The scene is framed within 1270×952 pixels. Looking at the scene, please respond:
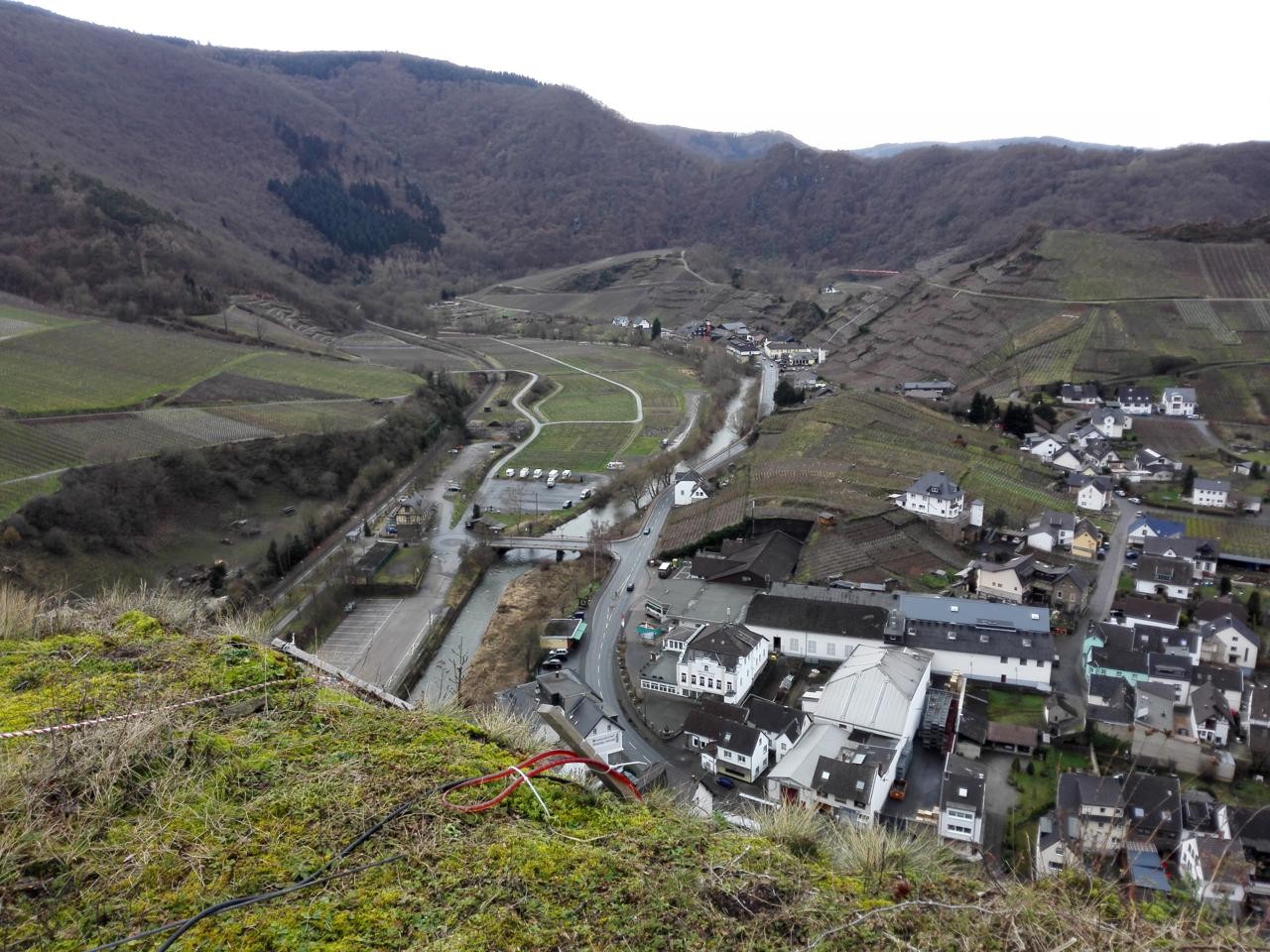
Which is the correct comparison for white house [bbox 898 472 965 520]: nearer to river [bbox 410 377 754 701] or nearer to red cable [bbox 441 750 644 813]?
river [bbox 410 377 754 701]

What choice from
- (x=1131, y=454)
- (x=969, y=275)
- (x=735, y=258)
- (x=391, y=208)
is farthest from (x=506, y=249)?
(x=1131, y=454)

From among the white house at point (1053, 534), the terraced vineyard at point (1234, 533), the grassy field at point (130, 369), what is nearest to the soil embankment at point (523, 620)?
the white house at point (1053, 534)

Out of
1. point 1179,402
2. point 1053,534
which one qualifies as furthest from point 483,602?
point 1179,402

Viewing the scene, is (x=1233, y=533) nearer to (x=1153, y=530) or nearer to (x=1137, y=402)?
(x=1153, y=530)

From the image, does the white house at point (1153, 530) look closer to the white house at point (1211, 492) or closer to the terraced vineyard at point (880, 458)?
the terraced vineyard at point (880, 458)

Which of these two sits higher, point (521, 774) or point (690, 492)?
point (521, 774)

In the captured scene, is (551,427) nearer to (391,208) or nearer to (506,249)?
(506,249)

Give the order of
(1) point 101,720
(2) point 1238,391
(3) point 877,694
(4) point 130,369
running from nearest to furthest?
(1) point 101,720 → (3) point 877,694 → (4) point 130,369 → (2) point 1238,391
